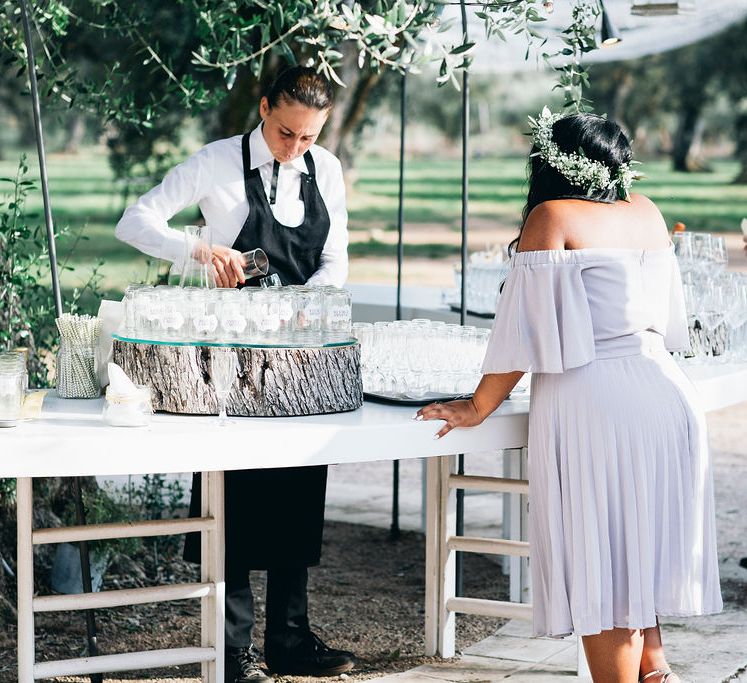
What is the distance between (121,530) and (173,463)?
666 mm

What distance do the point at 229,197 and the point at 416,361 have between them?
795mm

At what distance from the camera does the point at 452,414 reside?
3.14 m

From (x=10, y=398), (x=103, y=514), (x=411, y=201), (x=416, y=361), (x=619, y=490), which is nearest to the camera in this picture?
(x=10, y=398)

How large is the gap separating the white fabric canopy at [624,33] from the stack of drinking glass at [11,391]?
3.82 metres

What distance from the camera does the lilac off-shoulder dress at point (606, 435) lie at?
309 centimetres

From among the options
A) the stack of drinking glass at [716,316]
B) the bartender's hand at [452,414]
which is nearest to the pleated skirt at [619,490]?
the bartender's hand at [452,414]

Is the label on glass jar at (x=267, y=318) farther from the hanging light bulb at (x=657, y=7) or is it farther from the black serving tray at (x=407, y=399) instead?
the hanging light bulb at (x=657, y=7)

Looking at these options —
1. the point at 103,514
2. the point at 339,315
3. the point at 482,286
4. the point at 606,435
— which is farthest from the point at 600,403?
the point at 103,514

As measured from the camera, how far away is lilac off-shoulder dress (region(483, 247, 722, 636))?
10.1 feet

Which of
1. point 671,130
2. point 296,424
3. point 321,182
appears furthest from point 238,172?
point 671,130

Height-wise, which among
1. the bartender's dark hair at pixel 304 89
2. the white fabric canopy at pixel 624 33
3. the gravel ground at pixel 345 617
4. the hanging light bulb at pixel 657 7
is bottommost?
the gravel ground at pixel 345 617

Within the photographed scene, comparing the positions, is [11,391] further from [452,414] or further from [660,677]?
[660,677]

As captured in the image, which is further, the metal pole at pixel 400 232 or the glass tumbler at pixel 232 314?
the metal pole at pixel 400 232

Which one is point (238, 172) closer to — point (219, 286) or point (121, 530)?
point (219, 286)
